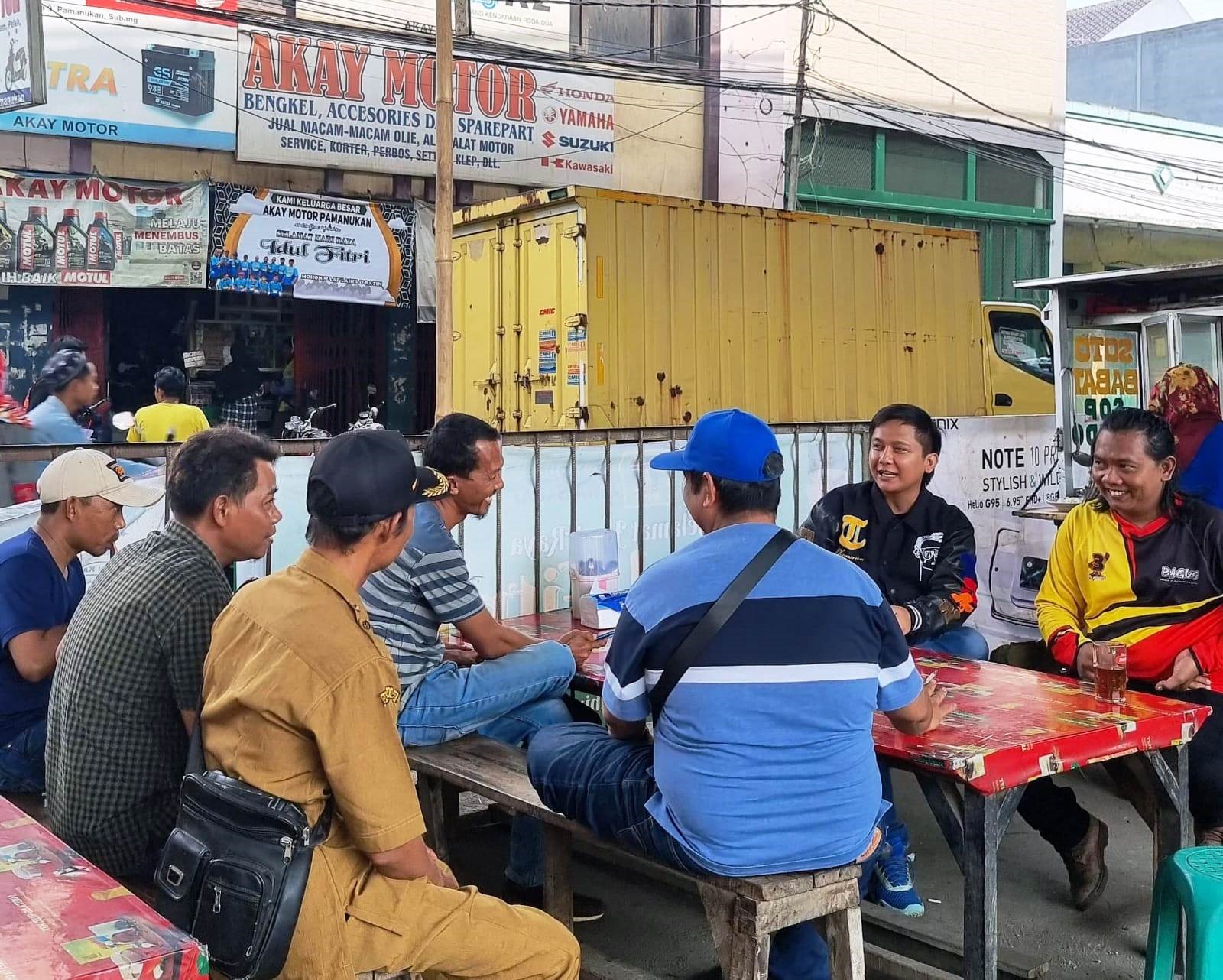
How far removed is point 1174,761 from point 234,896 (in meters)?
2.73

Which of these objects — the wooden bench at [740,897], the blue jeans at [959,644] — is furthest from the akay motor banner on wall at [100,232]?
the wooden bench at [740,897]

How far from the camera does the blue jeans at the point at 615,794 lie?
2842mm

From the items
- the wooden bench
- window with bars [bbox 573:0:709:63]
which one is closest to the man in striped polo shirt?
the wooden bench

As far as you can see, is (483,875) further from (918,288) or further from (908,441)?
(918,288)

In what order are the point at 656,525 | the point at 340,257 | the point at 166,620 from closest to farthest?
1. the point at 166,620
2. the point at 656,525
3. the point at 340,257

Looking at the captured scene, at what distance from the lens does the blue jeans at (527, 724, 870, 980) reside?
2.84 meters

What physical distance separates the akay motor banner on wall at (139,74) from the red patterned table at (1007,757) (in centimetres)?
1009

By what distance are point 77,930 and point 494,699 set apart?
2016 millimetres

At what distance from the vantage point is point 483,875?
14.9 feet

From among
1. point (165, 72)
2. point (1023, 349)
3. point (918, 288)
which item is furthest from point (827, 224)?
point (165, 72)

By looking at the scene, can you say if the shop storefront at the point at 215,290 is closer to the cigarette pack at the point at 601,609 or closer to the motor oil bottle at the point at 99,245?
the motor oil bottle at the point at 99,245

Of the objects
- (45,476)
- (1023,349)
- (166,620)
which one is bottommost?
(166,620)

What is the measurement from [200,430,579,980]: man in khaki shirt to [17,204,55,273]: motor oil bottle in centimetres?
952

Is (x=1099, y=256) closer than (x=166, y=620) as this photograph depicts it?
No
